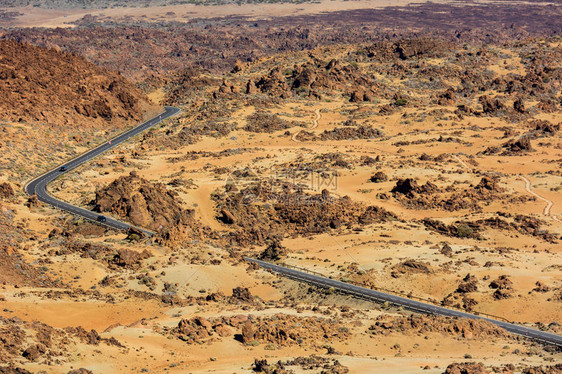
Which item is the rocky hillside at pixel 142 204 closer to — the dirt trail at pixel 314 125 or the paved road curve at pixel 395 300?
the paved road curve at pixel 395 300

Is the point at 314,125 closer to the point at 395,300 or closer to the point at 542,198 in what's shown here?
the point at 542,198

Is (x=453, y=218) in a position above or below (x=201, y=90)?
below

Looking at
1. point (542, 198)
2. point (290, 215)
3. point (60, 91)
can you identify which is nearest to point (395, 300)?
point (290, 215)

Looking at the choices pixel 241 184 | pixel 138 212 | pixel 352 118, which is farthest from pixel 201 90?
pixel 138 212

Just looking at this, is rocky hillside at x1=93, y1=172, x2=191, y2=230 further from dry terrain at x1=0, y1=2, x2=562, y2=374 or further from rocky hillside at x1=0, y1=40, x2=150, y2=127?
rocky hillside at x1=0, y1=40, x2=150, y2=127

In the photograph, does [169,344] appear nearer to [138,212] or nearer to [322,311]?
[322,311]

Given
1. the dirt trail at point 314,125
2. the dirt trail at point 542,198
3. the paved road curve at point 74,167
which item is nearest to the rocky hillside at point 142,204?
the paved road curve at point 74,167

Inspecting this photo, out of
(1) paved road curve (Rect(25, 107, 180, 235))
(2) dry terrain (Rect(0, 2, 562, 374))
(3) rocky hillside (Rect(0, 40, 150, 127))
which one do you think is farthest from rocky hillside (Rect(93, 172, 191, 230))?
(3) rocky hillside (Rect(0, 40, 150, 127))
